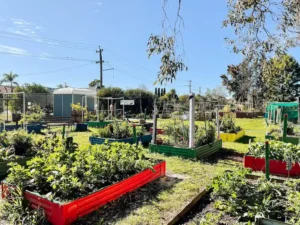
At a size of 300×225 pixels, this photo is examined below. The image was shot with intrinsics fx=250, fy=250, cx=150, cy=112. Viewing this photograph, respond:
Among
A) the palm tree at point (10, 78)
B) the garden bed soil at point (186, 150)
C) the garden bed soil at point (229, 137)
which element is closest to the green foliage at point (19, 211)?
the garden bed soil at point (186, 150)

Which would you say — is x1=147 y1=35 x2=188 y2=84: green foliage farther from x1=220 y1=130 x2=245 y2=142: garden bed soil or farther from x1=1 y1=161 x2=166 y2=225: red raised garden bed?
x1=220 y1=130 x2=245 y2=142: garden bed soil

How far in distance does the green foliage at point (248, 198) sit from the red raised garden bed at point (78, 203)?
134cm

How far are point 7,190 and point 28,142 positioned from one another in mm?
2654

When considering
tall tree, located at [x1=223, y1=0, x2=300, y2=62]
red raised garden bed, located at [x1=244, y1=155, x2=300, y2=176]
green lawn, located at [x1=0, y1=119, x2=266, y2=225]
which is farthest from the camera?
red raised garden bed, located at [x1=244, y1=155, x2=300, y2=176]

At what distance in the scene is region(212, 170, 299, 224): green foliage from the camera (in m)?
2.82

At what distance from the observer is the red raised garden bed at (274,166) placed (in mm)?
4871

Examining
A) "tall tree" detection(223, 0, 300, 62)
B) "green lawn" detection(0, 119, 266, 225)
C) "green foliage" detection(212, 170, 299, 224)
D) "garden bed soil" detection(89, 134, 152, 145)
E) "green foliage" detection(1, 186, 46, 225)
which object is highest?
"tall tree" detection(223, 0, 300, 62)

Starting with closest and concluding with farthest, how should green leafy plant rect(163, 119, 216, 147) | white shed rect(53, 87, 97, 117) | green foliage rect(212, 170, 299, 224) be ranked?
1. green foliage rect(212, 170, 299, 224)
2. green leafy plant rect(163, 119, 216, 147)
3. white shed rect(53, 87, 97, 117)

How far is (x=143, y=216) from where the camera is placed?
3.22 metres

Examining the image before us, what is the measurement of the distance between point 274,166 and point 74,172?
3909 mm

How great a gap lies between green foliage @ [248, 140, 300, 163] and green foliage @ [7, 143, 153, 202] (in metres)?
2.61

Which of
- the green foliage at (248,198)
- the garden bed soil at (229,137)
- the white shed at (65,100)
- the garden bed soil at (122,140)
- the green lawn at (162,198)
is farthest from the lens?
the white shed at (65,100)

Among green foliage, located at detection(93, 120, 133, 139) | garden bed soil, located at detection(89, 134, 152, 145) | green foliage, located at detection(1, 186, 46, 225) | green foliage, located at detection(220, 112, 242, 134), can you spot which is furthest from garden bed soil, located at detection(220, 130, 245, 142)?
green foliage, located at detection(1, 186, 46, 225)

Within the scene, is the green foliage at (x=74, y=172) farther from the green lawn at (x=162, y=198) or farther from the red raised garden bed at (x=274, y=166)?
the red raised garden bed at (x=274, y=166)
